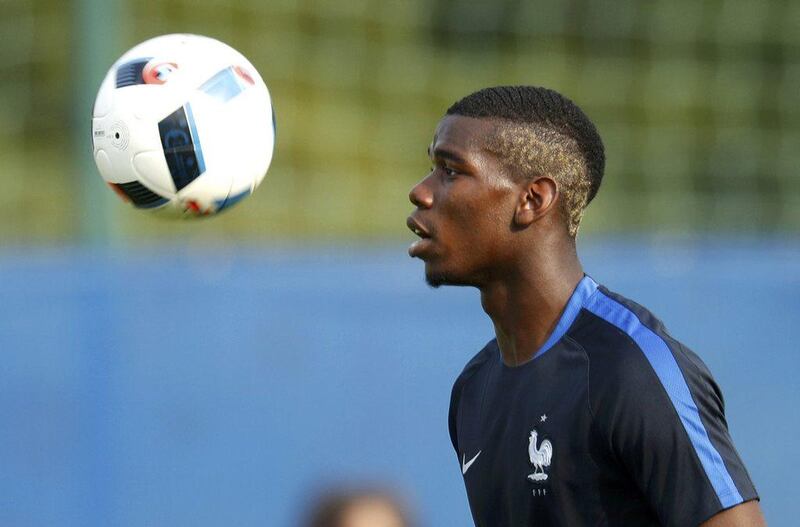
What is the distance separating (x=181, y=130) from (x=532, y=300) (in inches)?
44.8

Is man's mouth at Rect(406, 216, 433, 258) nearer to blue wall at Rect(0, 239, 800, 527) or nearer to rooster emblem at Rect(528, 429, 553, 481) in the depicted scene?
rooster emblem at Rect(528, 429, 553, 481)

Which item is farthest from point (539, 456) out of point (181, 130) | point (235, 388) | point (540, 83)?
point (540, 83)

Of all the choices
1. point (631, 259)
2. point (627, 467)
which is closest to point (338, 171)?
point (631, 259)

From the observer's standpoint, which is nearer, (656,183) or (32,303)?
(32,303)

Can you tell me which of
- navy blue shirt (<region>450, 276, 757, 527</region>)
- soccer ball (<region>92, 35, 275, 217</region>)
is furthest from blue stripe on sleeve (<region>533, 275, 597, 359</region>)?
soccer ball (<region>92, 35, 275, 217</region>)

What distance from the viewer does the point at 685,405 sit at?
10.5 feet

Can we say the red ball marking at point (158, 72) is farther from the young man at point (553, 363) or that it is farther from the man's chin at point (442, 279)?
the man's chin at point (442, 279)

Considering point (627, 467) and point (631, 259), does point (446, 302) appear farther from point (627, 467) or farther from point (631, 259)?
point (627, 467)

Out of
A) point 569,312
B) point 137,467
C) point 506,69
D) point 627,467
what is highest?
point 506,69

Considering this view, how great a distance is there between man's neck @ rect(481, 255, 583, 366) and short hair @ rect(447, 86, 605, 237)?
130 mm

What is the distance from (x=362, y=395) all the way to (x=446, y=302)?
1.84ft

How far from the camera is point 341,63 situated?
7.24 meters

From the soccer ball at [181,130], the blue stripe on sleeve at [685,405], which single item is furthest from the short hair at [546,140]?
the soccer ball at [181,130]

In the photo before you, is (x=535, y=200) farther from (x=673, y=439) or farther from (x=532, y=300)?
(x=673, y=439)
